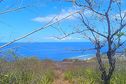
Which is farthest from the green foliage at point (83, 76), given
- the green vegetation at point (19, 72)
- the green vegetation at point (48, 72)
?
the green vegetation at point (19, 72)

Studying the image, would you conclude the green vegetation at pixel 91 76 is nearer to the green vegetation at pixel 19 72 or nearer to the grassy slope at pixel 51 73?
the grassy slope at pixel 51 73

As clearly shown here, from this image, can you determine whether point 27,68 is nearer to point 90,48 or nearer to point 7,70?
point 7,70

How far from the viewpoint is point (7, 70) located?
396 inches

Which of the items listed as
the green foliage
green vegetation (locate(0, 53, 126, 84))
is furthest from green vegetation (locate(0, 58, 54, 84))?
the green foliage

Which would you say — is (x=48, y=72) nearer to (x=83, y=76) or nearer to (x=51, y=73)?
(x=51, y=73)

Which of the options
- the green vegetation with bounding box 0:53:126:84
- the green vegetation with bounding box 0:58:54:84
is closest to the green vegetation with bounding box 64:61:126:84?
the green vegetation with bounding box 0:53:126:84

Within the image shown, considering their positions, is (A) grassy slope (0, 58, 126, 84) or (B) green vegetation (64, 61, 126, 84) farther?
(B) green vegetation (64, 61, 126, 84)

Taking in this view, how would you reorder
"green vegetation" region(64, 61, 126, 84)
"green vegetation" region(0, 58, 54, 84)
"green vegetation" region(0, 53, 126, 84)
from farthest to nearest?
"green vegetation" region(64, 61, 126, 84) < "green vegetation" region(0, 53, 126, 84) < "green vegetation" region(0, 58, 54, 84)

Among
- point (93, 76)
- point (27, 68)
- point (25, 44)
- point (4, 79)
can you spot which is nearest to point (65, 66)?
point (93, 76)

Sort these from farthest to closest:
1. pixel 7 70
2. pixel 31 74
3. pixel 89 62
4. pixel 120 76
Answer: pixel 89 62 < pixel 120 76 < pixel 31 74 < pixel 7 70

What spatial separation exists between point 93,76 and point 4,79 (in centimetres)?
523

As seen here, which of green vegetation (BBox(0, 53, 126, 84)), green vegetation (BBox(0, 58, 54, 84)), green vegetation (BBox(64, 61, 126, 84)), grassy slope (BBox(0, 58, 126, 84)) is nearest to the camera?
green vegetation (BBox(0, 58, 54, 84))

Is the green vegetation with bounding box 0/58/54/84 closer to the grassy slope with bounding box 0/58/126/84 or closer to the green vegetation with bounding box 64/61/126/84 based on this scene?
the grassy slope with bounding box 0/58/126/84

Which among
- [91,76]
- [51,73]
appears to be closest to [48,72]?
[51,73]
